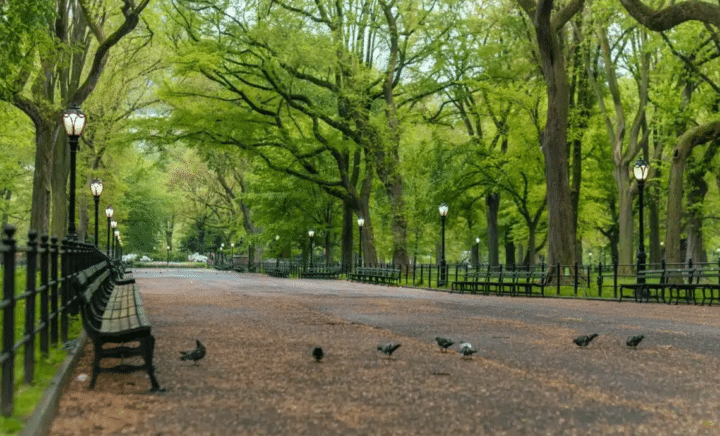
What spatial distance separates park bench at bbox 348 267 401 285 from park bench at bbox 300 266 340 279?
5630mm

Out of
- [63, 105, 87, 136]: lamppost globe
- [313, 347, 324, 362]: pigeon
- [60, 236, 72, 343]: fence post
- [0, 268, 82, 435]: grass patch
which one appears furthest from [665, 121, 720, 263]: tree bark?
[0, 268, 82, 435]: grass patch

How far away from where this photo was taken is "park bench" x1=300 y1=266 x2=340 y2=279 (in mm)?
48438

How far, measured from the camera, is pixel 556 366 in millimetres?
8352

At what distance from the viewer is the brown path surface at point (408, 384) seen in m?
5.52

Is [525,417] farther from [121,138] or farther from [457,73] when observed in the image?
[457,73]

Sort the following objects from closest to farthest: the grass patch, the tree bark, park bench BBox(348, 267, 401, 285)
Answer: the grass patch → the tree bark → park bench BBox(348, 267, 401, 285)

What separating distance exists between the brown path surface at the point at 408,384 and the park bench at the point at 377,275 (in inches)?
882

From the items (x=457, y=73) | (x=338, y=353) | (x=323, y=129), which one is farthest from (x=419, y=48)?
(x=338, y=353)

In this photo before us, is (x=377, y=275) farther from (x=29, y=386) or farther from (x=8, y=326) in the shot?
(x=8, y=326)

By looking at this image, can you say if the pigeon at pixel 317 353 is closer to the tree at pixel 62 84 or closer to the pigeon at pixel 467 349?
the pigeon at pixel 467 349

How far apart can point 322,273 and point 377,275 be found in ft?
38.7

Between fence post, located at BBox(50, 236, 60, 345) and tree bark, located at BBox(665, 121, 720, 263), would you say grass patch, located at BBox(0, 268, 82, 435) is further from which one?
tree bark, located at BBox(665, 121, 720, 263)

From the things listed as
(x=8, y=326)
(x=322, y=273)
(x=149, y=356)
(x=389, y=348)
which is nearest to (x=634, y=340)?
(x=389, y=348)

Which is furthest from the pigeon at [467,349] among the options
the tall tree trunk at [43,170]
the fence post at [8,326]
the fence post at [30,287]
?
the tall tree trunk at [43,170]
